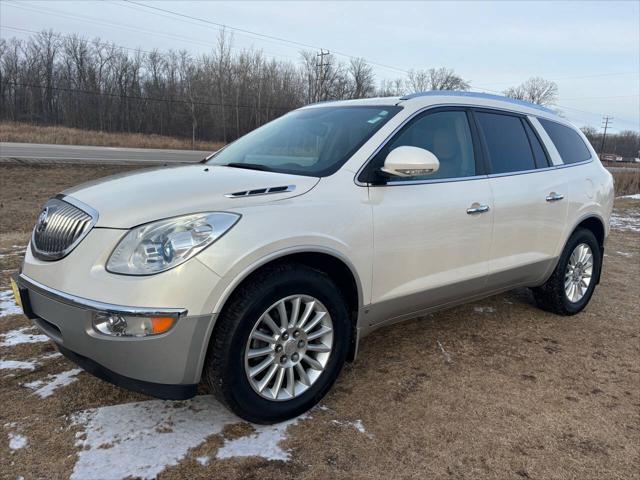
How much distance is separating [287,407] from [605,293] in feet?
14.5

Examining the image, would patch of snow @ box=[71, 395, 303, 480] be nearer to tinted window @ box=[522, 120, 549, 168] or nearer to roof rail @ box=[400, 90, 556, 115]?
roof rail @ box=[400, 90, 556, 115]

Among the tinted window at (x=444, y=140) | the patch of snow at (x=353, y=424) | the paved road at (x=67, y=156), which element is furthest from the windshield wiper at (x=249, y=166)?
the paved road at (x=67, y=156)

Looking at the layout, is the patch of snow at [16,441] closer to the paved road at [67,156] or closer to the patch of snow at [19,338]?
the patch of snow at [19,338]

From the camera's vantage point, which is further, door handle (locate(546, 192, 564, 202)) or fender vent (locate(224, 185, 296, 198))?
door handle (locate(546, 192, 564, 202))

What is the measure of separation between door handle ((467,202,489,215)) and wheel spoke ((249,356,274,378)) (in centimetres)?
171

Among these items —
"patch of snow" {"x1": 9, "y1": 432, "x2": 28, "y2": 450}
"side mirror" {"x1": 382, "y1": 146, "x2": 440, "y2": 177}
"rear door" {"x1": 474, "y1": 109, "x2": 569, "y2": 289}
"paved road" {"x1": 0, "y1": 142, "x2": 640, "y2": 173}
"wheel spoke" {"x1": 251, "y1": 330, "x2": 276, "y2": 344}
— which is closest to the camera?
"patch of snow" {"x1": 9, "y1": 432, "x2": 28, "y2": 450}

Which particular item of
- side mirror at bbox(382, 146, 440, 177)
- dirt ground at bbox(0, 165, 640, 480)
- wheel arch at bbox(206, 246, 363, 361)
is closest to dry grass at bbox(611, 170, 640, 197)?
dirt ground at bbox(0, 165, 640, 480)

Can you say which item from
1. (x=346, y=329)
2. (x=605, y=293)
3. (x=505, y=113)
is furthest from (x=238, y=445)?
(x=605, y=293)

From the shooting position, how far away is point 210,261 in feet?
7.16

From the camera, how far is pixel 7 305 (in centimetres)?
407

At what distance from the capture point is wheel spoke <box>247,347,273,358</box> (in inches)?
95.2

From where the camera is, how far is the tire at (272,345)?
2305 mm

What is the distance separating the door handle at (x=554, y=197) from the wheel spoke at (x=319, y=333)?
2.36m

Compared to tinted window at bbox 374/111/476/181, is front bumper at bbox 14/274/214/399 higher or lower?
lower
